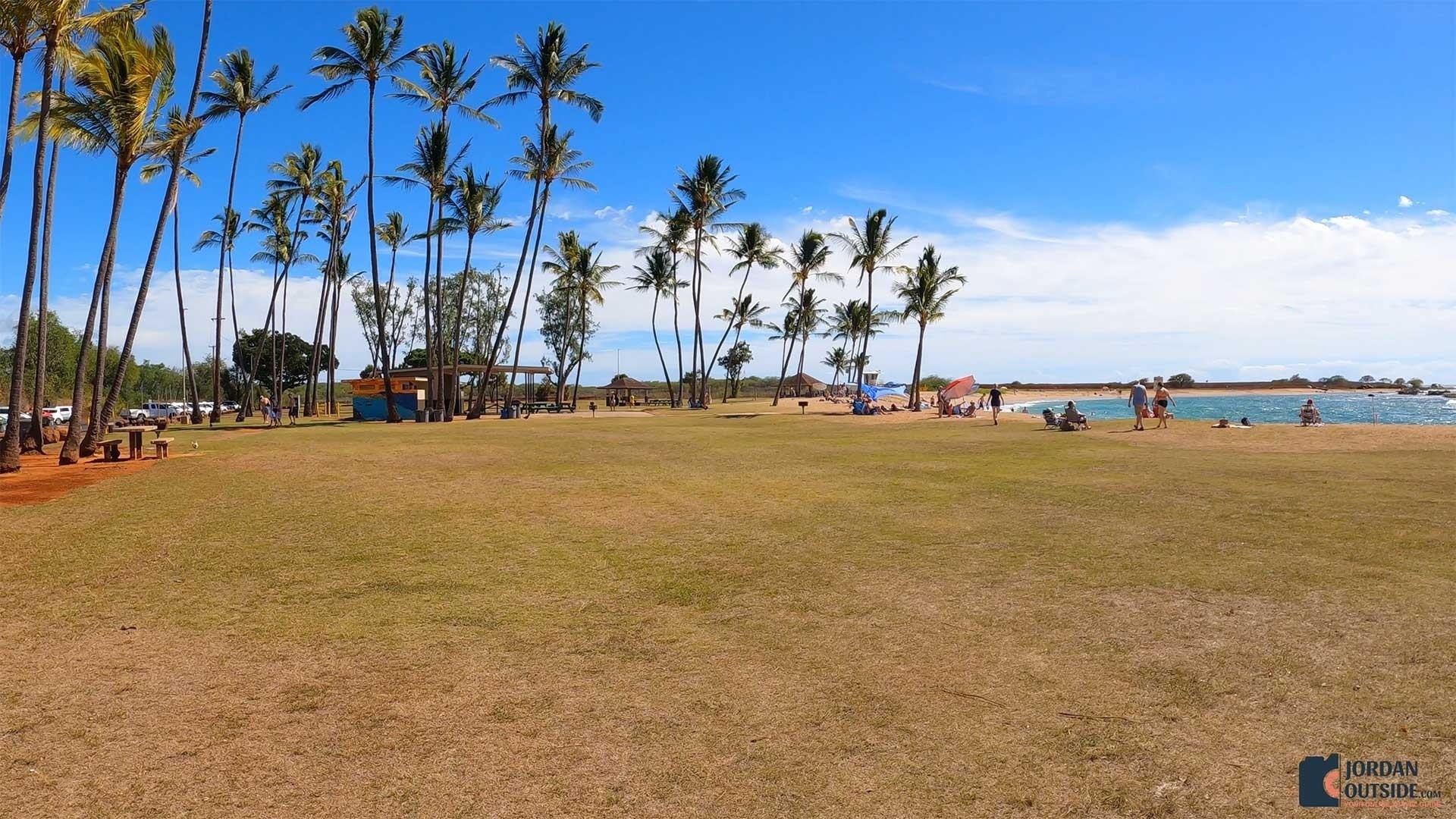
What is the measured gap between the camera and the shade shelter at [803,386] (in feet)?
277

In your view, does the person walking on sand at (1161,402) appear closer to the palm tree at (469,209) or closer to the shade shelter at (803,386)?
the palm tree at (469,209)

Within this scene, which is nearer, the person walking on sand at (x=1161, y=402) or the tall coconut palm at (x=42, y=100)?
the tall coconut palm at (x=42, y=100)

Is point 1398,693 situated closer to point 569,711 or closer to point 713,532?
point 569,711

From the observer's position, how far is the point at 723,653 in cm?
543

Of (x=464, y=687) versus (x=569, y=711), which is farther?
(x=464, y=687)

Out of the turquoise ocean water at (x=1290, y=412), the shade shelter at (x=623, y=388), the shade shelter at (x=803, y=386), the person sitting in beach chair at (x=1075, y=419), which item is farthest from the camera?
the shade shelter at (x=803, y=386)

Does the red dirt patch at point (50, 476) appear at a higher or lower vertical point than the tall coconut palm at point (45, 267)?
lower

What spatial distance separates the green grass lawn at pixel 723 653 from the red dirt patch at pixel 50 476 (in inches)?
57.2

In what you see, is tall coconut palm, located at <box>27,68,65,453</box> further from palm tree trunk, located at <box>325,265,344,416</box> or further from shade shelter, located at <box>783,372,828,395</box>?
shade shelter, located at <box>783,372,828,395</box>

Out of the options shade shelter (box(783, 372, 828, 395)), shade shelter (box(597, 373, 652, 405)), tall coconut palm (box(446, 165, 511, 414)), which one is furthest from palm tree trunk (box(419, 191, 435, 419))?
shade shelter (box(783, 372, 828, 395))

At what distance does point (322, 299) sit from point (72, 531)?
4243 centimetres

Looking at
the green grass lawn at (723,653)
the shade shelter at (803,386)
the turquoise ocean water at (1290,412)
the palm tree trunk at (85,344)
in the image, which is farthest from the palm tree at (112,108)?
the shade shelter at (803,386)

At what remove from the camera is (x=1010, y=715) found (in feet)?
14.3

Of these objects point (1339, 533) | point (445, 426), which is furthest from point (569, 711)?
point (445, 426)
